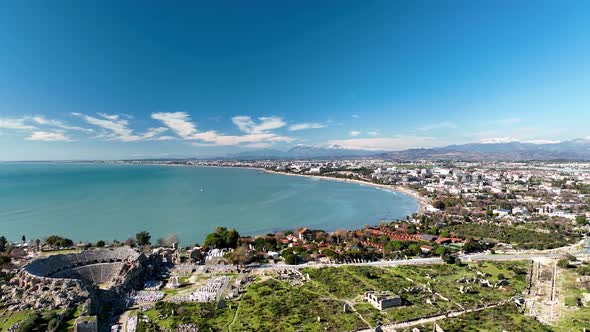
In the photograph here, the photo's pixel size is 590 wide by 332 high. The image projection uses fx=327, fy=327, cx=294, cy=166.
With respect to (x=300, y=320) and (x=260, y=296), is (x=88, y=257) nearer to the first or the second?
(x=260, y=296)

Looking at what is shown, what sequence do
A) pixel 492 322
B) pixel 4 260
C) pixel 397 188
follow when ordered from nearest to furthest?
1. pixel 492 322
2. pixel 4 260
3. pixel 397 188

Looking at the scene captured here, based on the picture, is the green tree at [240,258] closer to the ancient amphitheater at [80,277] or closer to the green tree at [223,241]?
the green tree at [223,241]

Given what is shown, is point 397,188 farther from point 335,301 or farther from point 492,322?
point 492,322

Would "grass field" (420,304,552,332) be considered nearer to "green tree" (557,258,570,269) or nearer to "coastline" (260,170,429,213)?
"green tree" (557,258,570,269)

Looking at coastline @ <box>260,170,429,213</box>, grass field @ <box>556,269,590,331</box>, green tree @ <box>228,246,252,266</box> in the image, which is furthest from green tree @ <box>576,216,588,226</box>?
green tree @ <box>228,246,252,266</box>

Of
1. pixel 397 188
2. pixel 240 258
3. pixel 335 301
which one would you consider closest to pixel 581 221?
pixel 335 301

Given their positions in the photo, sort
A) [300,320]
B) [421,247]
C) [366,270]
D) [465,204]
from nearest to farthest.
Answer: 1. [300,320]
2. [366,270]
3. [421,247]
4. [465,204]

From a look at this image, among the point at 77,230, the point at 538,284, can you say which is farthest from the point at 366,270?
the point at 77,230
